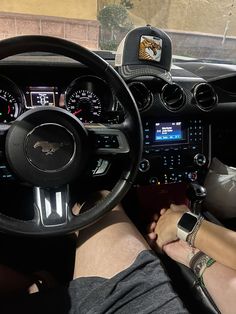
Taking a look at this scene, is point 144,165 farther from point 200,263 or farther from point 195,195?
point 200,263

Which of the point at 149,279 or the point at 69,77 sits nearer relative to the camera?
the point at 149,279

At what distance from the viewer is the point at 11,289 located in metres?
1.18

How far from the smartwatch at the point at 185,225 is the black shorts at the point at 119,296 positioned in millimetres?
248

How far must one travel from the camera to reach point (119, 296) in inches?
33.4

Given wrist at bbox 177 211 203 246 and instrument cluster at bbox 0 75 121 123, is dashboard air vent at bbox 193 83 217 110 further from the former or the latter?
wrist at bbox 177 211 203 246

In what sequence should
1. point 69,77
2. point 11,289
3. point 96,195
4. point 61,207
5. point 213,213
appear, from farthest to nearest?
point 213,213
point 69,77
point 96,195
point 11,289
point 61,207

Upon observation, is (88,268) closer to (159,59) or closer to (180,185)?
(180,185)

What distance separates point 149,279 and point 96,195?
456 millimetres

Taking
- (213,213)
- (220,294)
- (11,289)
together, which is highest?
(220,294)

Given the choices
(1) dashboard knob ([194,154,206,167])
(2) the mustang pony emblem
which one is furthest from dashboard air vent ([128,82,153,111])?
(2) the mustang pony emblem

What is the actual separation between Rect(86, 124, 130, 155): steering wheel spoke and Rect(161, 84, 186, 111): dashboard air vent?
0.49m

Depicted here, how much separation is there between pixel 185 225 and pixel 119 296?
17.0 inches

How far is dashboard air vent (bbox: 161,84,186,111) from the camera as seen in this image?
1513 mm

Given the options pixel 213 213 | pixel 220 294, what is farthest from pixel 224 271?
pixel 213 213
